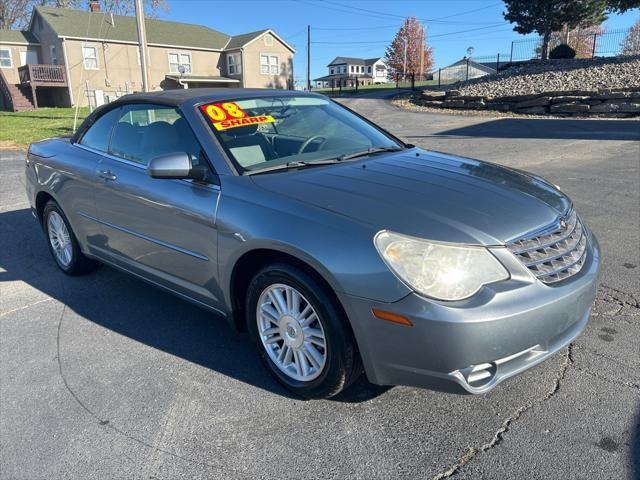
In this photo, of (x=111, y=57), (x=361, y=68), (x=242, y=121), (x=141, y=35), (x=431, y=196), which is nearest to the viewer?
(x=431, y=196)

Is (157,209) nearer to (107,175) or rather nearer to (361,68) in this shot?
(107,175)

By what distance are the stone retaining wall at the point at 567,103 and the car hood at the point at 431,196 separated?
1686 centimetres

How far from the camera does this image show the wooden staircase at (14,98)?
104ft

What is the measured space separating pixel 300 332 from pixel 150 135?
1973 mm

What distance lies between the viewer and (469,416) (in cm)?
264

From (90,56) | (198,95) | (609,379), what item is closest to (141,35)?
(198,95)

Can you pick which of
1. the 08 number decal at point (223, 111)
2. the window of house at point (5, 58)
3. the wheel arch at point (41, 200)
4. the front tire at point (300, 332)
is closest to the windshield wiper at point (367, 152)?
the 08 number decal at point (223, 111)

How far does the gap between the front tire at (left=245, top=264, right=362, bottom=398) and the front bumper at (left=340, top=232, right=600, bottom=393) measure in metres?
0.12

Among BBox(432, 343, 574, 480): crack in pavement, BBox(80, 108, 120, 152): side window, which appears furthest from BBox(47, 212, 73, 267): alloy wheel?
BBox(432, 343, 574, 480): crack in pavement

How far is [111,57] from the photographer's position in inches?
1387

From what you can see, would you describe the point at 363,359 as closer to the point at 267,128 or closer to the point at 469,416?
the point at 469,416

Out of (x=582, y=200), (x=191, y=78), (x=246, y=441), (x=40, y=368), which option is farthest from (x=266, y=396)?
(x=191, y=78)

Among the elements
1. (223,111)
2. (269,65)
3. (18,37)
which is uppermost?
(18,37)

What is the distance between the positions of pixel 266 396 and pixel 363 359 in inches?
28.1
